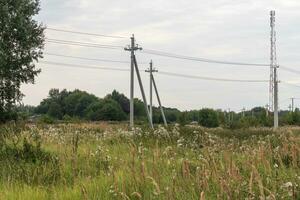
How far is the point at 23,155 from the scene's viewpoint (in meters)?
10.2

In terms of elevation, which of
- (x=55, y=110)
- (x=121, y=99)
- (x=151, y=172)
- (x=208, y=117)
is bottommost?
(x=151, y=172)

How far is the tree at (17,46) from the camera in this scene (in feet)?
74.8

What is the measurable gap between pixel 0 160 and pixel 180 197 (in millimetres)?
5311

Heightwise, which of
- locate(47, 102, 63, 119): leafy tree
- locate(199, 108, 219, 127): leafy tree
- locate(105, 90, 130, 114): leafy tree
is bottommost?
locate(199, 108, 219, 127): leafy tree

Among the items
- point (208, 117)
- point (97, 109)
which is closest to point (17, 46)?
point (208, 117)

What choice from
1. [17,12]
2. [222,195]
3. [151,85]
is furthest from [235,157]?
[151,85]

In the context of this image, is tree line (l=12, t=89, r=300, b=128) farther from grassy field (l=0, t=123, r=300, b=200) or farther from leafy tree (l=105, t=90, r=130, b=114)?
grassy field (l=0, t=123, r=300, b=200)

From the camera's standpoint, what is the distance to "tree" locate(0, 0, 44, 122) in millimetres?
22812

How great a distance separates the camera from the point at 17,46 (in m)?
24.1

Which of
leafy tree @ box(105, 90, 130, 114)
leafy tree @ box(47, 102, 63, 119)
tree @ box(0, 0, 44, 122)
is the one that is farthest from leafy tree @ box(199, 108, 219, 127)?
tree @ box(0, 0, 44, 122)

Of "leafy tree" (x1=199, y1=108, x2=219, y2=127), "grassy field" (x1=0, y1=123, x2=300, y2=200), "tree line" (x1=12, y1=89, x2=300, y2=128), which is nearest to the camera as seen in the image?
"grassy field" (x1=0, y1=123, x2=300, y2=200)

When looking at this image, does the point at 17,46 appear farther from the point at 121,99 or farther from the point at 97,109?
the point at 121,99

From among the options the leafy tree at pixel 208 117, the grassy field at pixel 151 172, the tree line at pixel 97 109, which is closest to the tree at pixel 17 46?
the grassy field at pixel 151 172

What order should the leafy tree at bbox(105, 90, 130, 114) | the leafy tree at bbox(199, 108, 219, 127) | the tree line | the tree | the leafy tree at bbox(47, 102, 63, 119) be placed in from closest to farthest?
the tree, the leafy tree at bbox(199, 108, 219, 127), the tree line, the leafy tree at bbox(47, 102, 63, 119), the leafy tree at bbox(105, 90, 130, 114)
